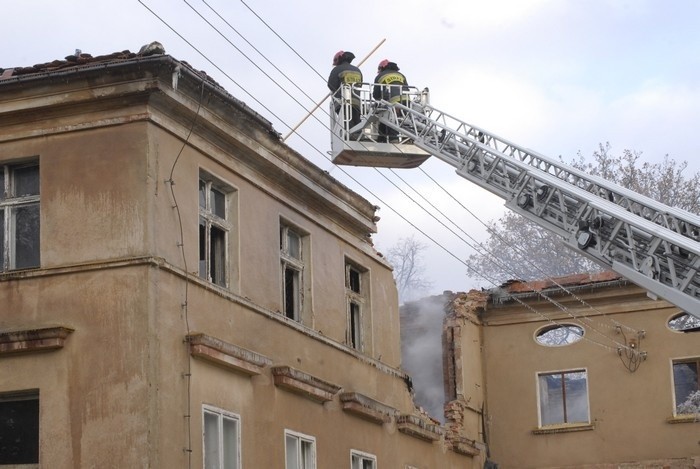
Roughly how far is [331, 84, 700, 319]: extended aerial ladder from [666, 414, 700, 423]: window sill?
951 cm

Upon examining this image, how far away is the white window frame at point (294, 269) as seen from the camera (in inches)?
779

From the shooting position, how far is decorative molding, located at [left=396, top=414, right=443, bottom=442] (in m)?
22.3

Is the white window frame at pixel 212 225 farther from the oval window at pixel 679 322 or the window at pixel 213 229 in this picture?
the oval window at pixel 679 322

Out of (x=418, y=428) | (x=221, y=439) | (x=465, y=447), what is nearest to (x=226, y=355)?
(x=221, y=439)

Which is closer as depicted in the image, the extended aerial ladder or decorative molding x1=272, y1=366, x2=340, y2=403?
the extended aerial ladder

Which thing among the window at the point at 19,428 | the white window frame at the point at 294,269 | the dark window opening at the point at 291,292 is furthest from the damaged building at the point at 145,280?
the dark window opening at the point at 291,292

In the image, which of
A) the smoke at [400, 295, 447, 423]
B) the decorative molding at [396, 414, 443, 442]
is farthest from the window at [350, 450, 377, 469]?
the smoke at [400, 295, 447, 423]

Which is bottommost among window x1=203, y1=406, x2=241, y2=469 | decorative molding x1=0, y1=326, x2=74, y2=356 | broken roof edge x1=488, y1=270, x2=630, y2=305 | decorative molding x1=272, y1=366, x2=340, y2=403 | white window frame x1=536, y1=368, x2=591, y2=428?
window x1=203, y1=406, x2=241, y2=469

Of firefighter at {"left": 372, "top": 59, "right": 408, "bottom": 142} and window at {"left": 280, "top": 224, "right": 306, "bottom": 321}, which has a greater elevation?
firefighter at {"left": 372, "top": 59, "right": 408, "bottom": 142}

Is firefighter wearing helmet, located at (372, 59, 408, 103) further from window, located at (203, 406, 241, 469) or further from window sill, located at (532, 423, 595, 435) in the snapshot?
window sill, located at (532, 423, 595, 435)

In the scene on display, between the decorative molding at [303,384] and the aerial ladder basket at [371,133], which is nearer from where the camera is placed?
the decorative molding at [303,384]

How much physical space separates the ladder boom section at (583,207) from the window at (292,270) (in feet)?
7.91

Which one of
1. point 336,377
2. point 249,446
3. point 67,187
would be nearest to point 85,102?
point 67,187

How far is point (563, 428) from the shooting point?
92.3 feet
